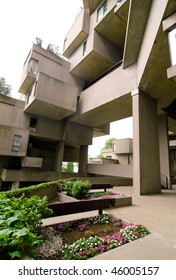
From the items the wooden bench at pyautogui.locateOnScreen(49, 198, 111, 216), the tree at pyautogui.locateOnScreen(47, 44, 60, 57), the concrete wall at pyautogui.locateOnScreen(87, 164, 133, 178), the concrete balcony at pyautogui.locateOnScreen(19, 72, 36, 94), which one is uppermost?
the tree at pyautogui.locateOnScreen(47, 44, 60, 57)

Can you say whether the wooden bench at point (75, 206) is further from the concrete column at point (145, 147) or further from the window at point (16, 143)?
the window at point (16, 143)

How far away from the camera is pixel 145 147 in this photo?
301 inches

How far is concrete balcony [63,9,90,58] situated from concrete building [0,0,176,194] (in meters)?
0.10

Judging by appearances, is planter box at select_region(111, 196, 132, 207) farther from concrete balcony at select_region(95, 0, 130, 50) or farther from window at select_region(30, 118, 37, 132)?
concrete balcony at select_region(95, 0, 130, 50)

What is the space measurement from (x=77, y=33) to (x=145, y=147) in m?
13.8

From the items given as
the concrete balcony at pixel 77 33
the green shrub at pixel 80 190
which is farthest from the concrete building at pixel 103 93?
the green shrub at pixel 80 190

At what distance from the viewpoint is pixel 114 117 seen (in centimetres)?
1316

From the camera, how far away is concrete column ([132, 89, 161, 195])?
23.7 ft

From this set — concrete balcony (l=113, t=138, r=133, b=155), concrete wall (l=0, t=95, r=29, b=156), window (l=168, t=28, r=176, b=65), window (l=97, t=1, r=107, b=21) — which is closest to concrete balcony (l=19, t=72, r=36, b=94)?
concrete wall (l=0, t=95, r=29, b=156)

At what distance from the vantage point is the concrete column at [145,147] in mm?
7238

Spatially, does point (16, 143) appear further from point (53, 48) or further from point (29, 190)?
point (53, 48)

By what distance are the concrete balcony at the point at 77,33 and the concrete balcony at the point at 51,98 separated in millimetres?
5699

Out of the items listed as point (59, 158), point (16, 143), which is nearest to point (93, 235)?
point (16, 143)
